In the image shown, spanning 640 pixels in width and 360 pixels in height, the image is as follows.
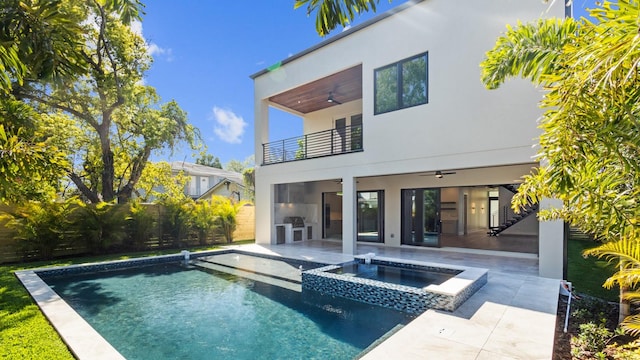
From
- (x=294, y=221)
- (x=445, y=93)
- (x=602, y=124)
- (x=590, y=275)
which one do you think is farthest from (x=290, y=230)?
(x=602, y=124)

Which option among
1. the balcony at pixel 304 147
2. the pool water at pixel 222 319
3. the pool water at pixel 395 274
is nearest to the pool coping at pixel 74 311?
the pool water at pixel 395 274

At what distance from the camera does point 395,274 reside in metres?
9.64

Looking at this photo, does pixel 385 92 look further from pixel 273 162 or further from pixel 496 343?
pixel 496 343

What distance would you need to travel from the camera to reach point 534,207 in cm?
1859

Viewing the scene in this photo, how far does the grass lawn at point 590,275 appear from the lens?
7.25 m

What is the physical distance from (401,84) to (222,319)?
9.26 m

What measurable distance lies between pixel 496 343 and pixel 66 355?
6138 mm

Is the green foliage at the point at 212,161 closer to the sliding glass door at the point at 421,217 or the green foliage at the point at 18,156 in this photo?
the sliding glass door at the point at 421,217

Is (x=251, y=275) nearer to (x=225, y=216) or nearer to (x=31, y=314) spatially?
(x=31, y=314)

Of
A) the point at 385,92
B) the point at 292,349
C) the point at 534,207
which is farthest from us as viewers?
the point at 534,207

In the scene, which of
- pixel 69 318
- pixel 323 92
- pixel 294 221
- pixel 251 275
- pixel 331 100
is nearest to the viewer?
pixel 69 318

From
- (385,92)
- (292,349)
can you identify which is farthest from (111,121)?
(292,349)

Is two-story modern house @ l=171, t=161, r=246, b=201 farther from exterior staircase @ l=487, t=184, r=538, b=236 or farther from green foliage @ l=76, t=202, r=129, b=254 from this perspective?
exterior staircase @ l=487, t=184, r=538, b=236

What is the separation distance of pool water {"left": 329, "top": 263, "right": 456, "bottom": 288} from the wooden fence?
945 cm
